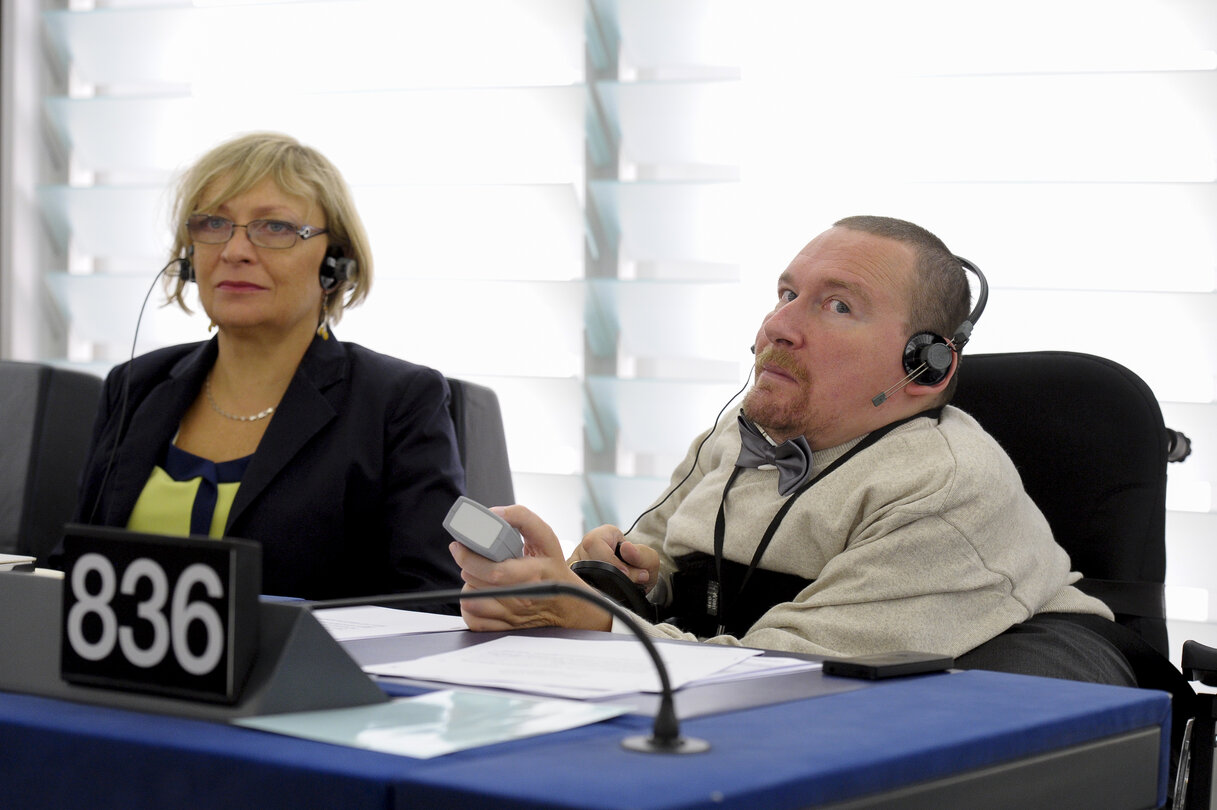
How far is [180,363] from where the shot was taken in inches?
96.6

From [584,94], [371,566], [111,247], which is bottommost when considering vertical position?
[371,566]

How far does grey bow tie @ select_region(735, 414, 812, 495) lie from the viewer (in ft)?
5.36

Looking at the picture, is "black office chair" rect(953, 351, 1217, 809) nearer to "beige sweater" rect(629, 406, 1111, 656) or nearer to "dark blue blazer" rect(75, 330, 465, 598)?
"beige sweater" rect(629, 406, 1111, 656)

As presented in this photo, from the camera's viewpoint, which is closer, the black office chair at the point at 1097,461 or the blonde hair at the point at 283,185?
the black office chair at the point at 1097,461

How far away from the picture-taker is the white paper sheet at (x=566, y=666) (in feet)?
3.08

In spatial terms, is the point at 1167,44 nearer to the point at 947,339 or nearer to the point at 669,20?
the point at 669,20

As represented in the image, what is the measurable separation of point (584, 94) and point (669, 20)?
251 millimetres

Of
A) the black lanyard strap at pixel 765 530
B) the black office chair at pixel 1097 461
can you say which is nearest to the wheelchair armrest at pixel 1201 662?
the black office chair at pixel 1097 461

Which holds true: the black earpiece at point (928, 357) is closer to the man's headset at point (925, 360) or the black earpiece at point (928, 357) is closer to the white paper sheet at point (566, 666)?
the man's headset at point (925, 360)

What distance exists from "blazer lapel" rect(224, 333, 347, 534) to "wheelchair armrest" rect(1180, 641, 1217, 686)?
4.52ft

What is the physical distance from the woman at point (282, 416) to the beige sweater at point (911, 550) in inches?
29.5

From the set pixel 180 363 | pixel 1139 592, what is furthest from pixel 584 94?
pixel 1139 592

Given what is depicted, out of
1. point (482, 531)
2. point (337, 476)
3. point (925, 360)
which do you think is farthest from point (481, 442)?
point (482, 531)

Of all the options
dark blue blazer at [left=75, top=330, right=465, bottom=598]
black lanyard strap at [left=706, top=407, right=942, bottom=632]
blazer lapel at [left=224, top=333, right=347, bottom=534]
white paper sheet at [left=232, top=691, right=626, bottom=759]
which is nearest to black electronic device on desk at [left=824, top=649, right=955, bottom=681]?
white paper sheet at [left=232, top=691, right=626, bottom=759]
